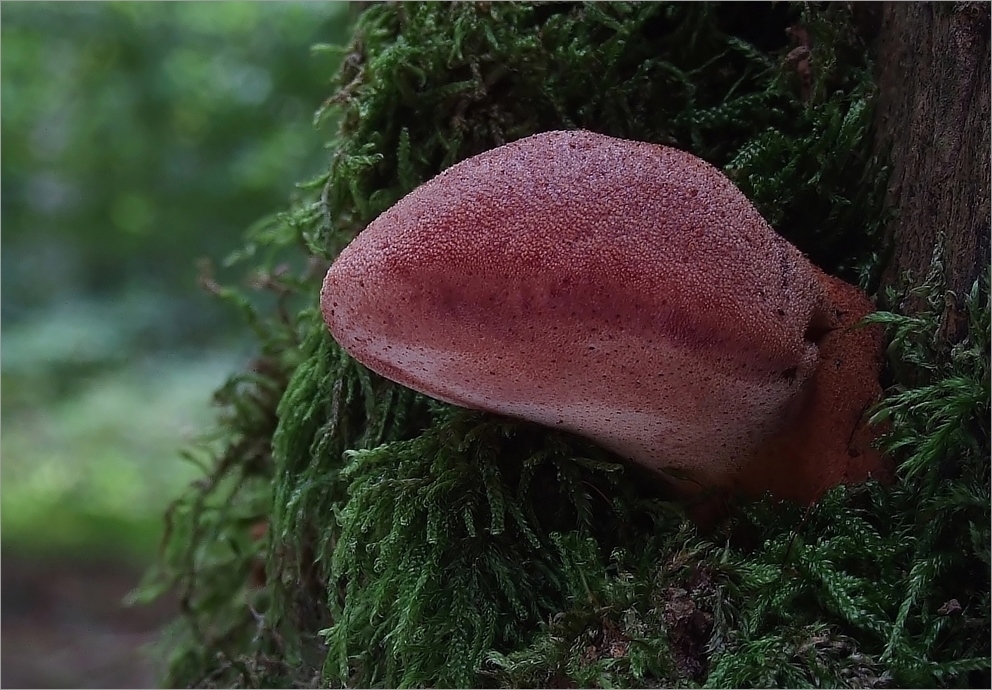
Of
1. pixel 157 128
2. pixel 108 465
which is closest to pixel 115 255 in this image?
pixel 157 128

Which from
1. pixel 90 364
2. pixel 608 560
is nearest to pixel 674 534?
A: pixel 608 560

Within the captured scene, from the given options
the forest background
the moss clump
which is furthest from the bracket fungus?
the forest background

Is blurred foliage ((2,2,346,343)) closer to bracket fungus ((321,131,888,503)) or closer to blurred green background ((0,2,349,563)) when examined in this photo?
blurred green background ((0,2,349,563))

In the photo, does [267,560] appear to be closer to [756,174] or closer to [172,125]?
[756,174]

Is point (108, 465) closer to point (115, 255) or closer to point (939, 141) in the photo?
point (115, 255)

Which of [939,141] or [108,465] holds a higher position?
[939,141]

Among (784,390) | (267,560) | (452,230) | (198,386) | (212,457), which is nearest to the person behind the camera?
(452,230)

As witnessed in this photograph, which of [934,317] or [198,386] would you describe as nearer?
[934,317]
